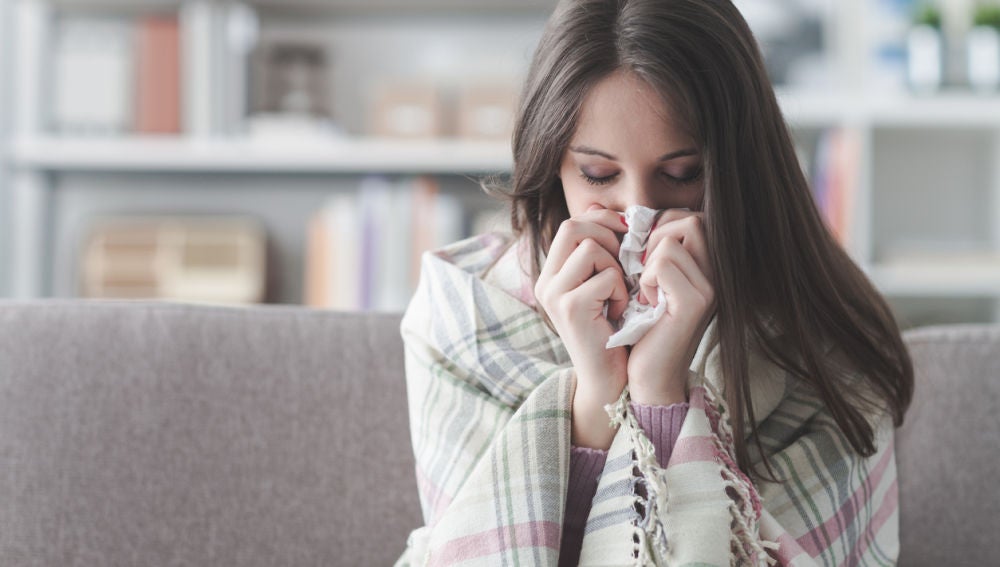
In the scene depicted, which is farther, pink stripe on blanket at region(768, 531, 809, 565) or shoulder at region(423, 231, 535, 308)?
shoulder at region(423, 231, 535, 308)

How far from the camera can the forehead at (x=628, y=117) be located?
889mm

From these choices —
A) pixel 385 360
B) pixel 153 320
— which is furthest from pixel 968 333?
pixel 153 320

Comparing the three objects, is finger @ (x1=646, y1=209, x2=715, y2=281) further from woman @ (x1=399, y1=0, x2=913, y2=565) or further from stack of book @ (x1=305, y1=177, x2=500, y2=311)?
stack of book @ (x1=305, y1=177, x2=500, y2=311)

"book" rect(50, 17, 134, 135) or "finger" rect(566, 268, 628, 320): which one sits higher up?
"book" rect(50, 17, 134, 135)

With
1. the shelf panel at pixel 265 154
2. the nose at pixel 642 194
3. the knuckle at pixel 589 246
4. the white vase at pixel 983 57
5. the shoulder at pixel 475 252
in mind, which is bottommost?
the knuckle at pixel 589 246

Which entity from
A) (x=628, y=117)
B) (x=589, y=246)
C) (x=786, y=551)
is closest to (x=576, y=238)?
(x=589, y=246)

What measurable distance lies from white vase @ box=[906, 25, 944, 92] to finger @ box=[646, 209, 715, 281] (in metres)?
1.64

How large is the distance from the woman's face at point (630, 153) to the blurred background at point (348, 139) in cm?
132

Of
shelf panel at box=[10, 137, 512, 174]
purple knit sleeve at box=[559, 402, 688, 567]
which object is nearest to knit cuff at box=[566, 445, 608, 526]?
purple knit sleeve at box=[559, 402, 688, 567]

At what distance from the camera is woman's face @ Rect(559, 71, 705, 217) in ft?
2.92

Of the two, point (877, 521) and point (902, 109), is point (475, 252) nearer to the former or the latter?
point (877, 521)

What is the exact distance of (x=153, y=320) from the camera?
1.13 meters

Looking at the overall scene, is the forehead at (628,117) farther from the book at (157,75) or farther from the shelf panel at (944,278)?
the book at (157,75)

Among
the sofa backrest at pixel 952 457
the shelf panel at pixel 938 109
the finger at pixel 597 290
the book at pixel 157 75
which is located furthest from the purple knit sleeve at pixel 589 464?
the book at pixel 157 75
